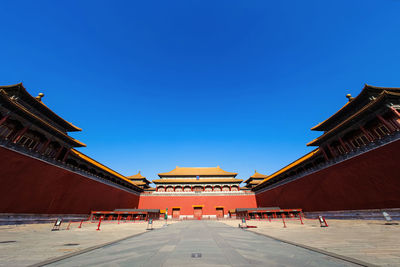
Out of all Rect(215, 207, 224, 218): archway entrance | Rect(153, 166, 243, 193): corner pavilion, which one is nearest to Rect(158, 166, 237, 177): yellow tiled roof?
A: Rect(153, 166, 243, 193): corner pavilion

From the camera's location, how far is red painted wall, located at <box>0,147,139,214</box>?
425 inches

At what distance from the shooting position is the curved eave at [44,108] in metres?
12.0

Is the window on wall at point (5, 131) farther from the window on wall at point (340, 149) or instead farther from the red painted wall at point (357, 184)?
the window on wall at point (340, 149)

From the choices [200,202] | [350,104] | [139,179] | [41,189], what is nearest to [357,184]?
[350,104]

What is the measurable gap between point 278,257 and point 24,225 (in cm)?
1641

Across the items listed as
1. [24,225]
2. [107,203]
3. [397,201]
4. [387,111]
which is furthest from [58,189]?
[387,111]

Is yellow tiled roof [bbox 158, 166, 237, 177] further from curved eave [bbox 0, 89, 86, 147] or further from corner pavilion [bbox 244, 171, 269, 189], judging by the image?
curved eave [bbox 0, 89, 86, 147]

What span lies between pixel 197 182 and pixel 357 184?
2559 centimetres

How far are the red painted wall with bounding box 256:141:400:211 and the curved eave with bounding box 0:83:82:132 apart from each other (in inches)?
1013

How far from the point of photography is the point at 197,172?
37219 millimetres

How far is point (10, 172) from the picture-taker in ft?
35.9

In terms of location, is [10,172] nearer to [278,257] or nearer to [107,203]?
[107,203]

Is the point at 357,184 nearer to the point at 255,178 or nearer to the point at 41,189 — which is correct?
the point at 41,189

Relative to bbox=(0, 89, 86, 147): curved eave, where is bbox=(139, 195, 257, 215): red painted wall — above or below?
below
